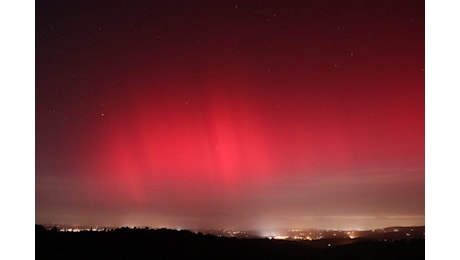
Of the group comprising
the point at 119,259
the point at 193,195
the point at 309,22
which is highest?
the point at 309,22

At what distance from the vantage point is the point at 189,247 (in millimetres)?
2785

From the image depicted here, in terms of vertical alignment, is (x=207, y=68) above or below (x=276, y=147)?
above

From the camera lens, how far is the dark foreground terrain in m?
2.66

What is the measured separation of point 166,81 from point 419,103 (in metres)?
0.93

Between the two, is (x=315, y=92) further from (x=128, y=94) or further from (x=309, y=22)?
(x=128, y=94)

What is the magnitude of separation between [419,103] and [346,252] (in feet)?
1.93

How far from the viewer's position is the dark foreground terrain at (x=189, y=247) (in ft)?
8.72

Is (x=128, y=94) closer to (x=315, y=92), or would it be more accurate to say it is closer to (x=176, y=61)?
(x=176, y=61)

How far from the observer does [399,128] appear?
2662 mm

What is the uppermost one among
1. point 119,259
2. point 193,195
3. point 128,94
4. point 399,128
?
point 128,94
